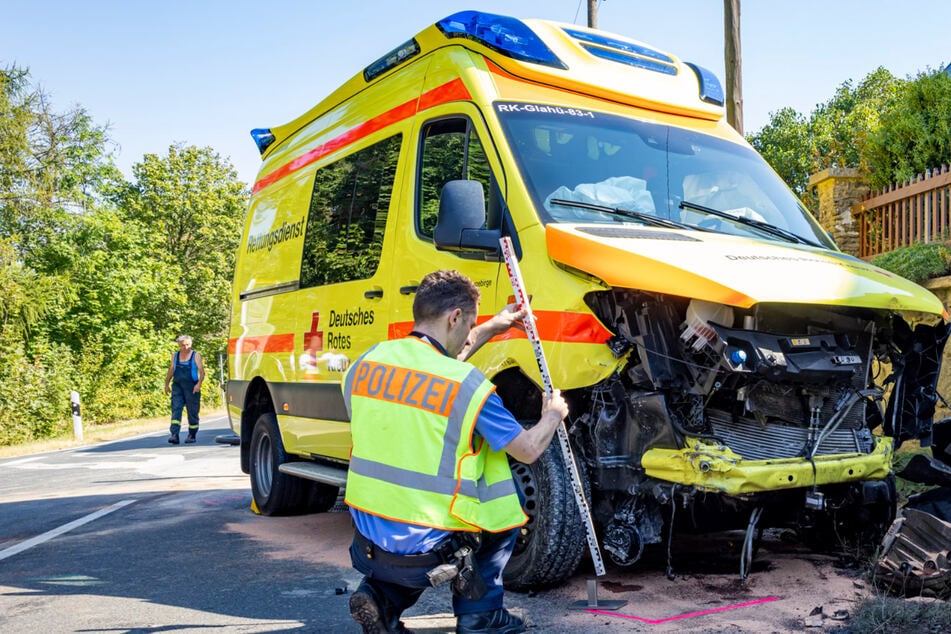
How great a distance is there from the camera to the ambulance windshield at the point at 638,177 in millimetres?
4852

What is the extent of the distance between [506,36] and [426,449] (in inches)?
118

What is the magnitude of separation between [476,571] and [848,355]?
85.6 inches

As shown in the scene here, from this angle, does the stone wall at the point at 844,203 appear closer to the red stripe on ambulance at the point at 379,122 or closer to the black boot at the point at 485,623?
the red stripe on ambulance at the point at 379,122

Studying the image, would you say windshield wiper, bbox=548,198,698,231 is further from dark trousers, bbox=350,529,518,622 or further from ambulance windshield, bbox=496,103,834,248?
dark trousers, bbox=350,529,518,622

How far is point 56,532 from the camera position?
23.3 feet

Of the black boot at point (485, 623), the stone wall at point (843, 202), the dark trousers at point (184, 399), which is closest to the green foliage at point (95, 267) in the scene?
the dark trousers at point (184, 399)

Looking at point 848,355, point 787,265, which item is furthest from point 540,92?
point 848,355

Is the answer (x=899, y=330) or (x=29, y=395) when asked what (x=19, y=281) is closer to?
(x=29, y=395)

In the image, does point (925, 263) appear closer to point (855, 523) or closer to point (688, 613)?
point (855, 523)

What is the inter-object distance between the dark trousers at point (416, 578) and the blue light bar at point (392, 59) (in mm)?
3596

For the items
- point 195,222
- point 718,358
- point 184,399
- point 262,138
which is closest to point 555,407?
point 718,358

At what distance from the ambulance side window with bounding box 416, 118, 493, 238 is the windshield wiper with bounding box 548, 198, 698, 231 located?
0.43 m

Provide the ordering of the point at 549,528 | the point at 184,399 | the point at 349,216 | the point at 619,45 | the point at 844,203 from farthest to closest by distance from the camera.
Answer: the point at 184,399 < the point at 844,203 < the point at 349,216 < the point at 619,45 < the point at 549,528

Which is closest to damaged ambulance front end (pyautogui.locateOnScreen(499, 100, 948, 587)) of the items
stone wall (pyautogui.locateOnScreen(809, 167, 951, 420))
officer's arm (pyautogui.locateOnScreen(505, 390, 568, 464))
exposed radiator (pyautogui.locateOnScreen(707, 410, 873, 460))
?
exposed radiator (pyautogui.locateOnScreen(707, 410, 873, 460))
